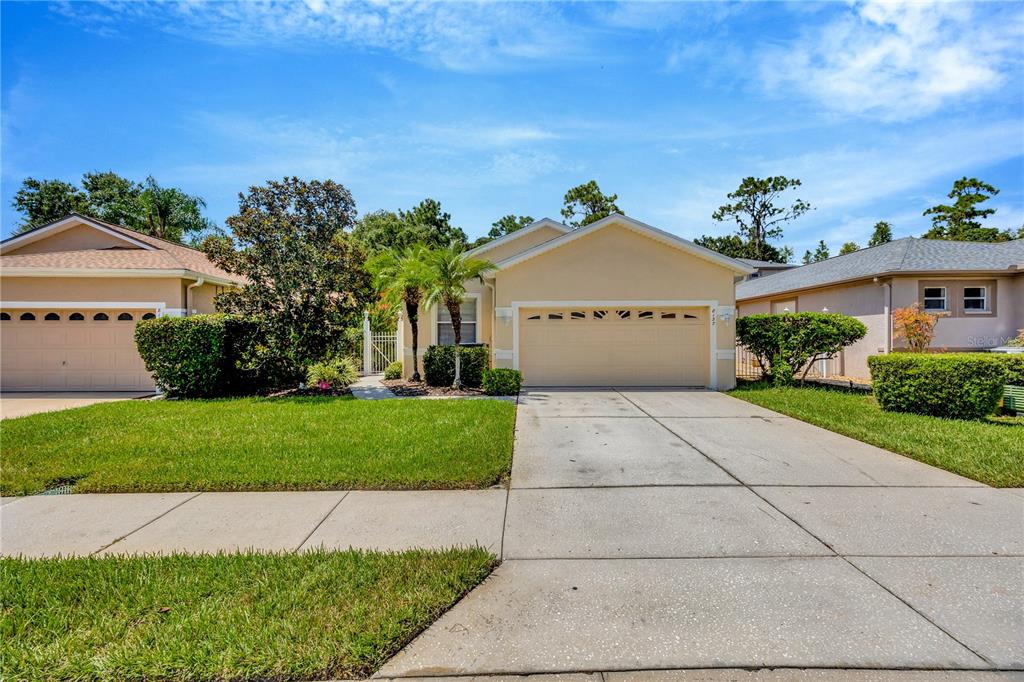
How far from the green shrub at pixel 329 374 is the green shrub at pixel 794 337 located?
38.3 ft

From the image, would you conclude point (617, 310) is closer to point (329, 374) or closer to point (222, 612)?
point (329, 374)

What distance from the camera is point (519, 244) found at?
16562 millimetres

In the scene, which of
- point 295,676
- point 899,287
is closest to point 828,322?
point 899,287

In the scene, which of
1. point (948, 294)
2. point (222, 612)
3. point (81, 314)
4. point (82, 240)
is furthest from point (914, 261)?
point (82, 240)

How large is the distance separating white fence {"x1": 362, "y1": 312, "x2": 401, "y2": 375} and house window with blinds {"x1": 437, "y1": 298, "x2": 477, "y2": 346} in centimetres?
303

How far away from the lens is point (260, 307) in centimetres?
1195

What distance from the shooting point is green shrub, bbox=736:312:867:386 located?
12.3 metres

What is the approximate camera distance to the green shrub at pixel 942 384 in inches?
330

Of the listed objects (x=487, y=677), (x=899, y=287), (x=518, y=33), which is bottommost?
(x=487, y=677)

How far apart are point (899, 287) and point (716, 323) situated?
6.41m

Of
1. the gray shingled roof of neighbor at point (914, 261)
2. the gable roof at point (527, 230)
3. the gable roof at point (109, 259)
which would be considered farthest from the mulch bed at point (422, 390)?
the gray shingled roof of neighbor at point (914, 261)

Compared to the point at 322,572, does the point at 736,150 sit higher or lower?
higher

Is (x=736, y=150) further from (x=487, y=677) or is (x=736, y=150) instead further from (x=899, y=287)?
(x=487, y=677)

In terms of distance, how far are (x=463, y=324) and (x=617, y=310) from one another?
5.04m
